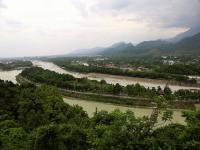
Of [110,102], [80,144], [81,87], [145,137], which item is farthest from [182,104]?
[145,137]

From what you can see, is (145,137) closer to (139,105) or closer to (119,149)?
(119,149)

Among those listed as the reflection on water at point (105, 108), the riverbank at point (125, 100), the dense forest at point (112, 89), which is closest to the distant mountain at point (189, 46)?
the dense forest at point (112, 89)

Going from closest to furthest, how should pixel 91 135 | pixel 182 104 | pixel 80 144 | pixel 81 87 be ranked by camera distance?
pixel 91 135, pixel 80 144, pixel 182 104, pixel 81 87

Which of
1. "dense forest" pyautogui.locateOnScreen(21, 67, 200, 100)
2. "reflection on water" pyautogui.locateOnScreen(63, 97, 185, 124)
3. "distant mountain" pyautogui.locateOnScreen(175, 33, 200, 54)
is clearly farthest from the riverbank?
"distant mountain" pyautogui.locateOnScreen(175, 33, 200, 54)

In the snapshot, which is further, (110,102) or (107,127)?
(110,102)

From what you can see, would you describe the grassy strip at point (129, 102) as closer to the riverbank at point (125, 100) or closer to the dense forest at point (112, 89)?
the riverbank at point (125, 100)

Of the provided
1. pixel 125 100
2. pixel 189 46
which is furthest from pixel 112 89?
pixel 189 46

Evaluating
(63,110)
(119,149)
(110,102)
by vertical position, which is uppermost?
(119,149)

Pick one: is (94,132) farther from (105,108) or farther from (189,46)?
(189,46)
